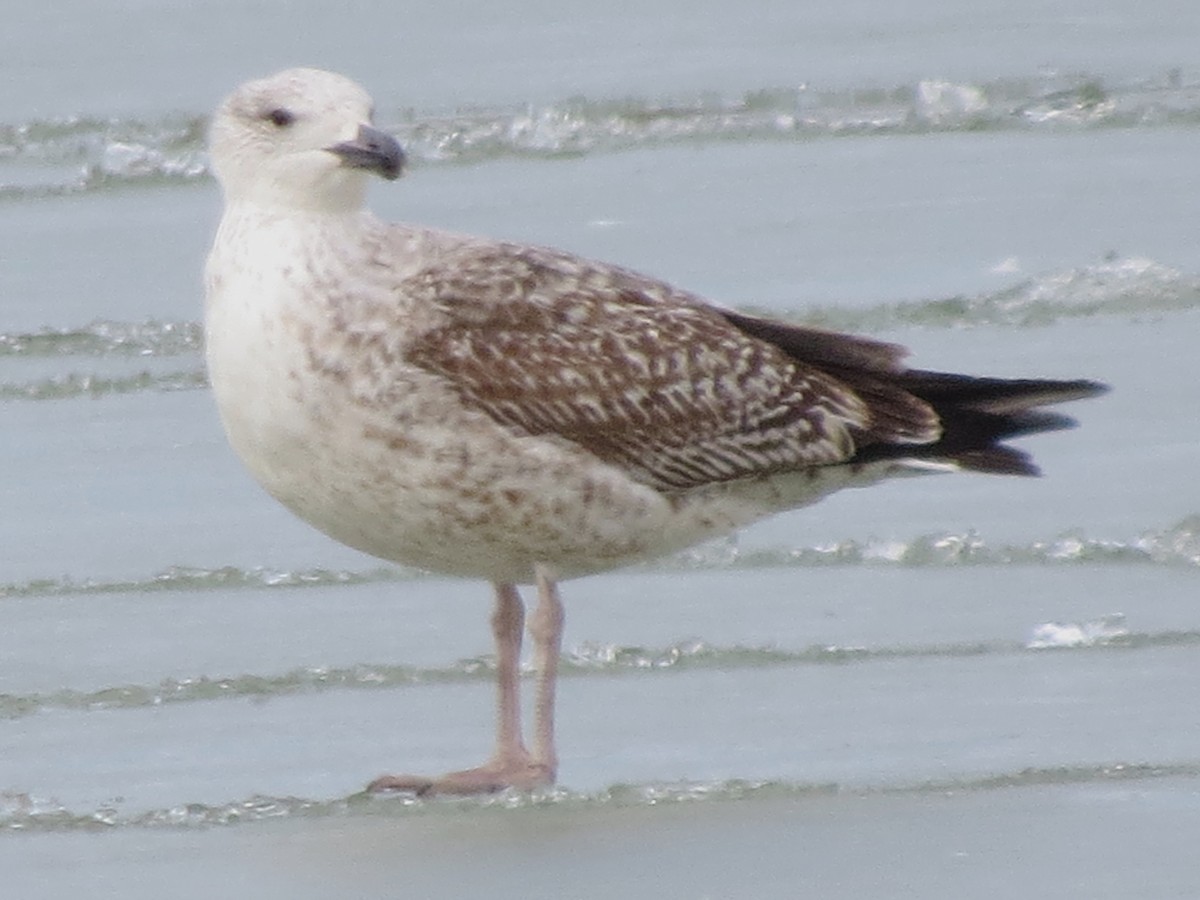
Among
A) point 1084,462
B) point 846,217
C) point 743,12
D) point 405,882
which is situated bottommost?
point 405,882

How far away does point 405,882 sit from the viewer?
205 inches

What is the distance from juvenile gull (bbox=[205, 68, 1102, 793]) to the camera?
19.8 feet

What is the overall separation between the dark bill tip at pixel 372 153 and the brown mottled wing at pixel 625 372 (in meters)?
0.25

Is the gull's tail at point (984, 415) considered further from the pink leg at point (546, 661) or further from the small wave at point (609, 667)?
the pink leg at point (546, 661)

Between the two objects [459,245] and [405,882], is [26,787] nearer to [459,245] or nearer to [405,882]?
[405,882]

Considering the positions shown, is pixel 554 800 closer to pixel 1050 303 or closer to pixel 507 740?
pixel 507 740

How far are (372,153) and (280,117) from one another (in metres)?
0.25

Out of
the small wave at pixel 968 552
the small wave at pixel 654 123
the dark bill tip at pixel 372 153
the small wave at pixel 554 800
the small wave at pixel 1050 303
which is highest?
the small wave at pixel 654 123

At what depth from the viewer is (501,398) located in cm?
625

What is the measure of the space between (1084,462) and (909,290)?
1.11 m

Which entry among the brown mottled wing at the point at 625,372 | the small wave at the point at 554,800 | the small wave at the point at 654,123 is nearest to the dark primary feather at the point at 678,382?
the brown mottled wing at the point at 625,372

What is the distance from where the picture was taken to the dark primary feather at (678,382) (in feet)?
20.7

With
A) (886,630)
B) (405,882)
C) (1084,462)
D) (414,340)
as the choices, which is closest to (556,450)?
(414,340)

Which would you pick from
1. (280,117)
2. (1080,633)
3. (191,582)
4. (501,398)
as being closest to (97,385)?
(191,582)
